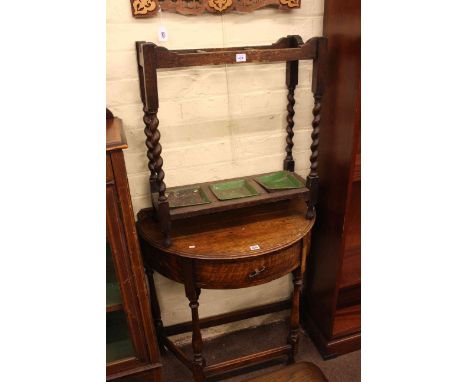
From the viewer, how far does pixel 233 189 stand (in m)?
1.57

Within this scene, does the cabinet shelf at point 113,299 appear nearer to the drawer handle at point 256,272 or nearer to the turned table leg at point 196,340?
the turned table leg at point 196,340

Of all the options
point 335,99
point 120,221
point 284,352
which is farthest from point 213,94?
point 284,352

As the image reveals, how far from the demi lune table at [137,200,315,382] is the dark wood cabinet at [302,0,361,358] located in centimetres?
18

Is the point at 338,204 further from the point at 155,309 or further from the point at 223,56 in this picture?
the point at 155,309

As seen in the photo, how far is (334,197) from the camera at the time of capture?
1.66 m

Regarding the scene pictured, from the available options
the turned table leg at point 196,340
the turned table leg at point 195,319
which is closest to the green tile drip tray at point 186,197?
the turned table leg at point 195,319

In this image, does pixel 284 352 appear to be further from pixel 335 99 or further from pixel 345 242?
pixel 335 99

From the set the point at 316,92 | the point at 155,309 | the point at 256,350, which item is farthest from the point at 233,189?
the point at 256,350

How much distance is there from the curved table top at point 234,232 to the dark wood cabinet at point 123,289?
0.57 feet

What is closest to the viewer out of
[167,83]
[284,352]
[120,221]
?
[120,221]

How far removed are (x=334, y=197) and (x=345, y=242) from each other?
0.21 metres

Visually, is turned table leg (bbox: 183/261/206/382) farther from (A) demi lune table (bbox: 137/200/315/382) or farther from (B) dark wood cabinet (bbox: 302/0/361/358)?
(B) dark wood cabinet (bbox: 302/0/361/358)

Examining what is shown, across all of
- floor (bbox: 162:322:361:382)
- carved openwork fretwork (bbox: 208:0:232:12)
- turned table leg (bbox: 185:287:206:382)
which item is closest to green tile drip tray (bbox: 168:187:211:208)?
turned table leg (bbox: 185:287:206:382)

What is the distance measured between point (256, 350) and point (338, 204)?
955 mm
